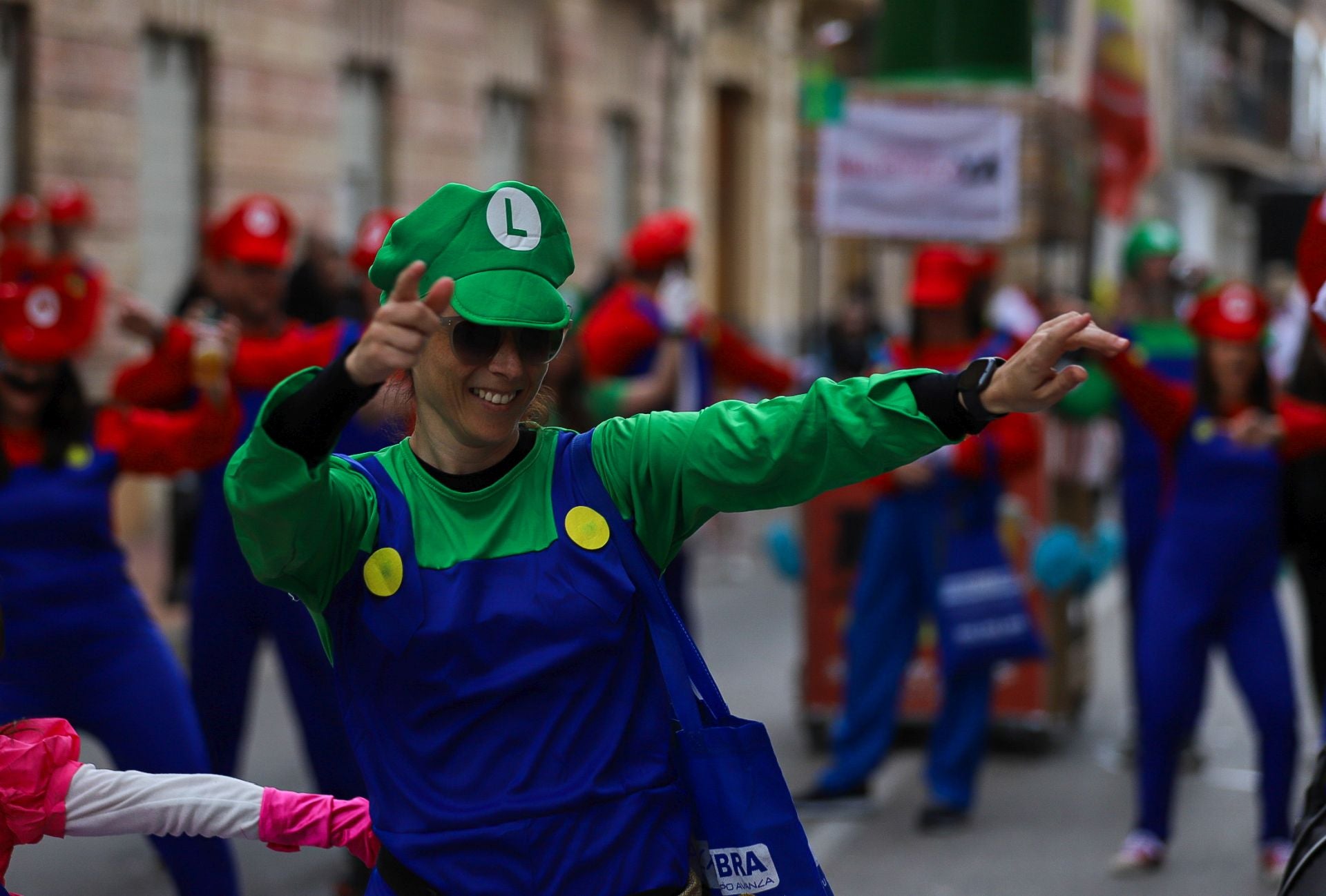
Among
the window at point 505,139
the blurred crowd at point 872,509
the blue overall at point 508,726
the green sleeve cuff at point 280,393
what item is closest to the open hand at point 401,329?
the green sleeve cuff at point 280,393

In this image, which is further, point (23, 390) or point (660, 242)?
point (660, 242)

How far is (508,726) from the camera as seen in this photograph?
9.55 feet

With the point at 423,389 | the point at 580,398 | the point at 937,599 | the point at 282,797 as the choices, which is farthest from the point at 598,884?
the point at 580,398

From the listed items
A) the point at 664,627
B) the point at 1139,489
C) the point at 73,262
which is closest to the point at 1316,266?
the point at 664,627

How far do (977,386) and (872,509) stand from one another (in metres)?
5.58

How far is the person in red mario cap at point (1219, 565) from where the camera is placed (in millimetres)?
6582

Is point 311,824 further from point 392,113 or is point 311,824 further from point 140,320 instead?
point 392,113

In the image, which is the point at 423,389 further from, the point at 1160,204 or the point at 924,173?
the point at 1160,204

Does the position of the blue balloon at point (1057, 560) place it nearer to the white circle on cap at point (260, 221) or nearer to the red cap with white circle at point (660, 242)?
the red cap with white circle at point (660, 242)

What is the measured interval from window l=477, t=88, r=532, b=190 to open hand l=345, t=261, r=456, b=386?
18058 mm

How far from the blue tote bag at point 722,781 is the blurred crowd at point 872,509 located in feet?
5.94

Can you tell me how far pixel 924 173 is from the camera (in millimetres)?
10062

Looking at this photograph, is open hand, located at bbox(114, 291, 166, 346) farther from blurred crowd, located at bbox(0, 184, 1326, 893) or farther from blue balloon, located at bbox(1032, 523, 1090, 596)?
blue balloon, located at bbox(1032, 523, 1090, 596)

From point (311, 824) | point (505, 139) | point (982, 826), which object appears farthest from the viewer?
point (505, 139)
